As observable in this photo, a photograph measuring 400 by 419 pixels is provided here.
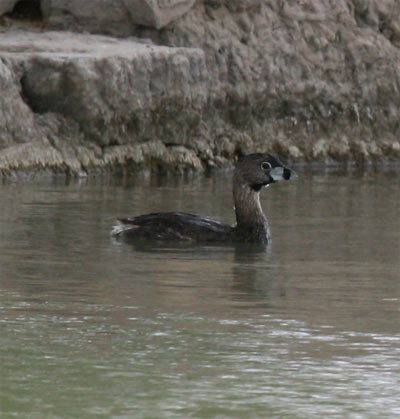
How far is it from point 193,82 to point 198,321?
11642mm

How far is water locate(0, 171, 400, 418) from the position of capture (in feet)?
23.2

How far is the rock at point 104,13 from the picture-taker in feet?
65.9

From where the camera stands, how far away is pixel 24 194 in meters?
16.0

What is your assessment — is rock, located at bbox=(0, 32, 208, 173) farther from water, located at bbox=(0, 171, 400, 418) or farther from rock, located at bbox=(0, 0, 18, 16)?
water, located at bbox=(0, 171, 400, 418)

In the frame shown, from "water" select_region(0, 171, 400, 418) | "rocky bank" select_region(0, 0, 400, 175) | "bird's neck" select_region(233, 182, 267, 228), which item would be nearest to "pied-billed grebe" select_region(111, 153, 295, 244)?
"bird's neck" select_region(233, 182, 267, 228)

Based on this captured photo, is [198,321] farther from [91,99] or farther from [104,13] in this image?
[104,13]

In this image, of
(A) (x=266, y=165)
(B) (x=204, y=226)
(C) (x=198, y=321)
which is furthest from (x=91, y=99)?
(C) (x=198, y=321)

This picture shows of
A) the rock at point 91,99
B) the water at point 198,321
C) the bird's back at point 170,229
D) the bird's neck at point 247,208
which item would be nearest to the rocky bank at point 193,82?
the rock at point 91,99

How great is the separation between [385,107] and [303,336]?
14844mm

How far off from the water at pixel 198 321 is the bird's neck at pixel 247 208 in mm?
293

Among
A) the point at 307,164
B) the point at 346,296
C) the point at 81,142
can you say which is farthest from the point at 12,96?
the point at 346,296

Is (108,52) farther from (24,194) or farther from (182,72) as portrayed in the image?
(24,194)

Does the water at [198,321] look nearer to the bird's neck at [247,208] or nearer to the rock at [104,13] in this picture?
the bird's neck at [247,208]

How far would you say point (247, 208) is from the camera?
44.1 ft
